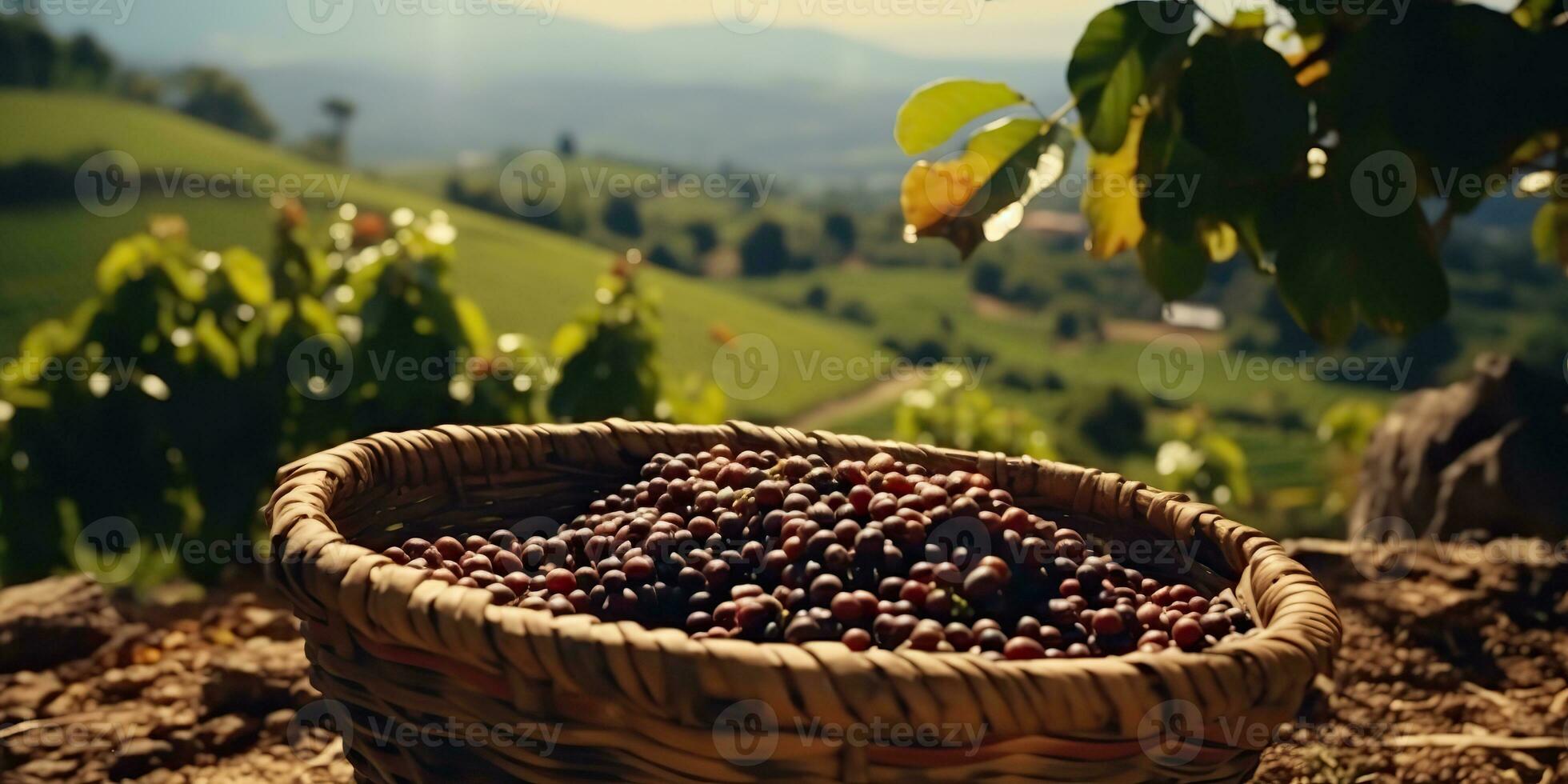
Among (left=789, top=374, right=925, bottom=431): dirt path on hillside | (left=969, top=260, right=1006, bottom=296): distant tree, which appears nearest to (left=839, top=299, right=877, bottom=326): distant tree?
(left=969, top=260, right=1006, bottom=296): distant tree

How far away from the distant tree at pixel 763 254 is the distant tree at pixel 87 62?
9.55 meters

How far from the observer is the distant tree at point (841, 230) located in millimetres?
19250

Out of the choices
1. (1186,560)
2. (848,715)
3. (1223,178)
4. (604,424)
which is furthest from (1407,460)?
(848,715)

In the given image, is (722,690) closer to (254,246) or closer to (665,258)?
(254,246)

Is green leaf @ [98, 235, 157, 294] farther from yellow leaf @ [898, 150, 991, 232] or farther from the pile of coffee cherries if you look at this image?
yellow leaf @ [898, 150, 991, 232]

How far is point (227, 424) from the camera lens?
11.4ft

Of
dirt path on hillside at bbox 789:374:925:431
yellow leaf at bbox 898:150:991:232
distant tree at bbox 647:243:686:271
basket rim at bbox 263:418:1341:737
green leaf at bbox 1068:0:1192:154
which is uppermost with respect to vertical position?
green leaf at bbox 1068:0:1192:154

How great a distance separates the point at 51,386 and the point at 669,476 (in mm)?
2298

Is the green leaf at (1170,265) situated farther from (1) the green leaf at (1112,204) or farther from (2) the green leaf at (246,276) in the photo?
(2) the green leaf at (246,276)

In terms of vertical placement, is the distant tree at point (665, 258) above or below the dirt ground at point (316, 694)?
below

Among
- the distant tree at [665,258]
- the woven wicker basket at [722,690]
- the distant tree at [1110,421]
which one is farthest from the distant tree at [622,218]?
the woven wicker basket at [722,690]

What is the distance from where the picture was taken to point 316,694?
2.35m

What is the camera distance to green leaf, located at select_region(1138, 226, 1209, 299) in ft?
9.14

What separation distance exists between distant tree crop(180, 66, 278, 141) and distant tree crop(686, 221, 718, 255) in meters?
10.9
